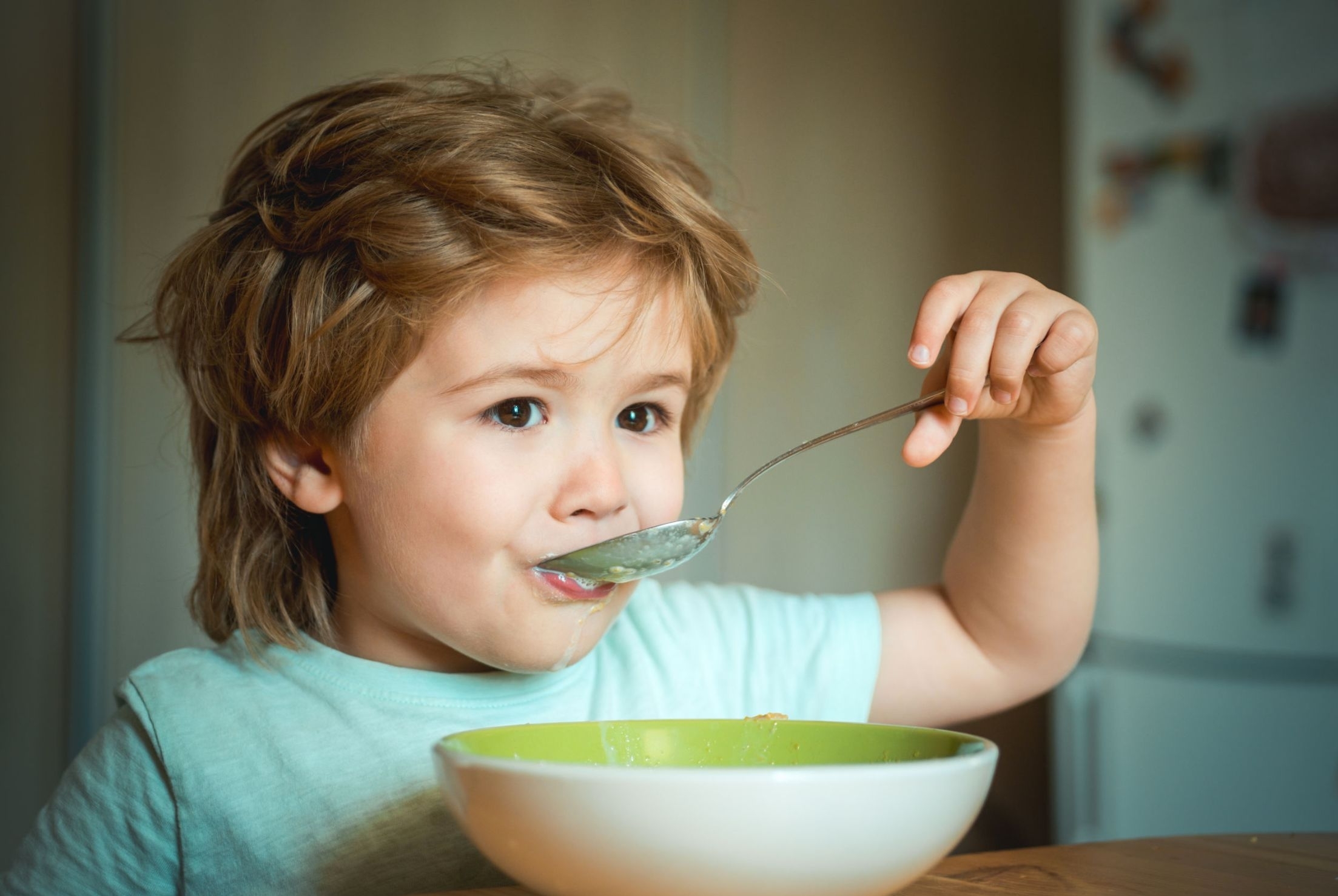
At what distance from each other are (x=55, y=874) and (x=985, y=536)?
2.53 feet

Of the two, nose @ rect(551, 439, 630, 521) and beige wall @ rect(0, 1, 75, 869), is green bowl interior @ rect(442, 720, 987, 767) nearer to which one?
nose @ rect(551, 439, 630, 521)

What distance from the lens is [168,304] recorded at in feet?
3.51

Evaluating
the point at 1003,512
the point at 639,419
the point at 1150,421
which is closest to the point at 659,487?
the point at 639,419

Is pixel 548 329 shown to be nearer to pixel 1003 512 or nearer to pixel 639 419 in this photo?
pixel 639 419

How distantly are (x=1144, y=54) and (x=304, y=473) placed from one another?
6.37 feet

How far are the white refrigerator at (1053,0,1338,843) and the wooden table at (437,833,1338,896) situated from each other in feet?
5.01

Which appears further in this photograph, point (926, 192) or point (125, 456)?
point (926, 192)

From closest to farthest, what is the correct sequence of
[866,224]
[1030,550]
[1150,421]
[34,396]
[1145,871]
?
[1145,871] → [1030,550] → [34,396] → [1150,421] → [866,224]

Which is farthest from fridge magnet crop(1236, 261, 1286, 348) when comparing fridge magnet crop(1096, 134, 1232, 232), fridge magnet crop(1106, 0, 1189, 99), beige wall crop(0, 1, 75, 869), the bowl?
beige wall crop(0, 1, 75, 869)

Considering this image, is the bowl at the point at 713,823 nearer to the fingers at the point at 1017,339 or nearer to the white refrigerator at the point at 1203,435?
the fingers at the point at 1017,339

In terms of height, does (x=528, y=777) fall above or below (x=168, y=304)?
below

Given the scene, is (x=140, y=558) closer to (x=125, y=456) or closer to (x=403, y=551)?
(x=125, y=456)

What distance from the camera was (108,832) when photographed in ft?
2.70

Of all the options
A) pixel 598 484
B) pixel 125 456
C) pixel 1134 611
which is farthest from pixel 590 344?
pixel 1134 611
